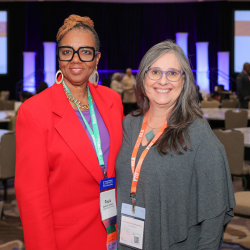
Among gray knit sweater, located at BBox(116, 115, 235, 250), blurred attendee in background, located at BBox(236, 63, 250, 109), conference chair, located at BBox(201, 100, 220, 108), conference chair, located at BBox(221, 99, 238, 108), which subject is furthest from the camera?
conference chair, located at BBox(221, 99, 238, 108)

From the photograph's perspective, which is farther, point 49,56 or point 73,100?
point 49,56

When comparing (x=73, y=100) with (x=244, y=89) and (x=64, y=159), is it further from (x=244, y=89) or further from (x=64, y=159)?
(x=244, y=89)

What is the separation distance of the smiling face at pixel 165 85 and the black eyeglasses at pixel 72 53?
1.02ft

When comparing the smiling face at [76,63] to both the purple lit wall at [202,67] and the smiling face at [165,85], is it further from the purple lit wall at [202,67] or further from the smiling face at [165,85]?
the purple lit wall at [202,67]

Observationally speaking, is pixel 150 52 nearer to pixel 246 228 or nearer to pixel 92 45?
pixel 92 45

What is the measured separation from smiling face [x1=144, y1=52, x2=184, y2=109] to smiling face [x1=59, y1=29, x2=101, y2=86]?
316 millimetres

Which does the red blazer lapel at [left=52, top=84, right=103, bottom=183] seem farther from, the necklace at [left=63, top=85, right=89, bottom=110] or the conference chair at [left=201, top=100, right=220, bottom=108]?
the conference chair at [left=201, top=100, right=220, bottom=108]

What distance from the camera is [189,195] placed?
1433mm

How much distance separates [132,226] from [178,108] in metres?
0.60

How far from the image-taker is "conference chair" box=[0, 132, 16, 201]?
3829 mm

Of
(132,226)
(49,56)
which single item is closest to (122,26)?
(49,56)

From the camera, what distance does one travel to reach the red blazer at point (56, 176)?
4.70 ft

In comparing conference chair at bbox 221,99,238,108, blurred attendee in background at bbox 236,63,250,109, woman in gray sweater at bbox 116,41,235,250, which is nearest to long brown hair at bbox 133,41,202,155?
woman in gray sweater at bbox 116,41,235,250

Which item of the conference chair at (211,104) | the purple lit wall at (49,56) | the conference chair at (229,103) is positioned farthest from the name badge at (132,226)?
the purple lit wall at (49,56)
